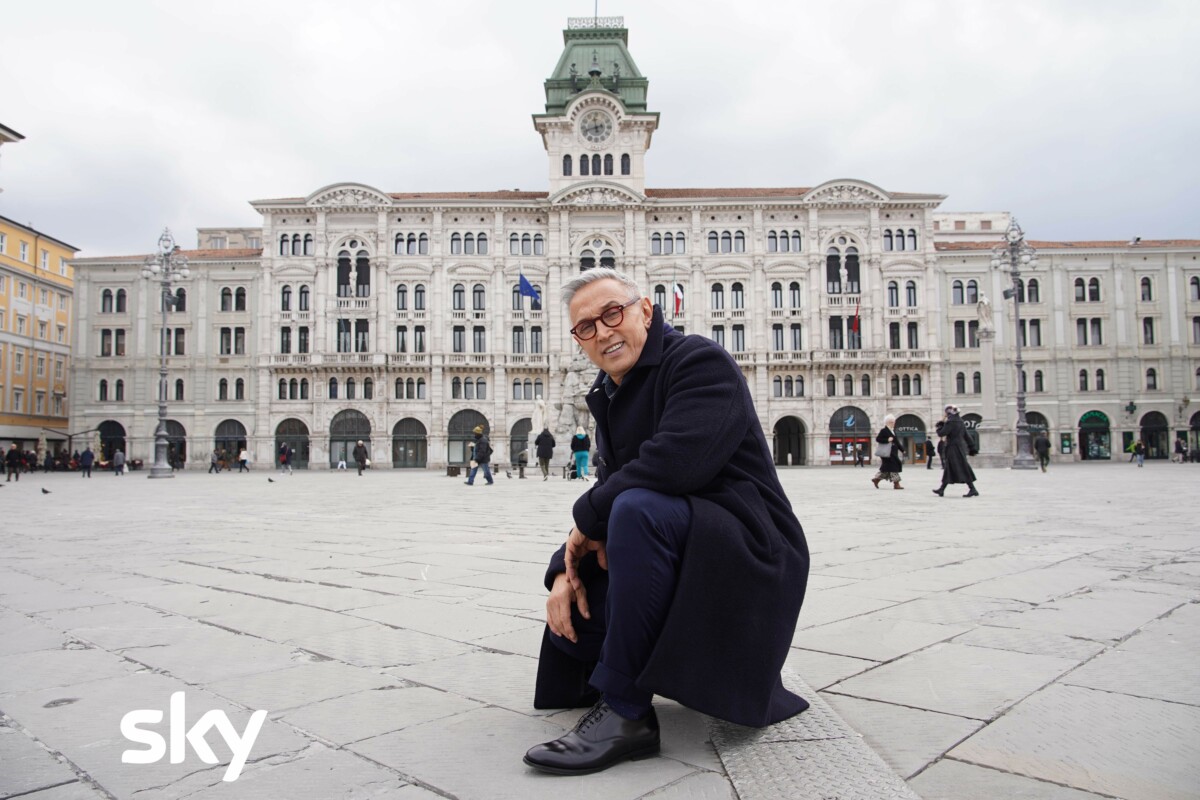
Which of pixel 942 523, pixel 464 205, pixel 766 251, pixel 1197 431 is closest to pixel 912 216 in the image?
pixel 766 251

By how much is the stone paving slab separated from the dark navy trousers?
3.08 ft

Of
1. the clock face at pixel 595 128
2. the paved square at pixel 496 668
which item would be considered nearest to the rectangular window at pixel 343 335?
the clock face at pixel 595 128

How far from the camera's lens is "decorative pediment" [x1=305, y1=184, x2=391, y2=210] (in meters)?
48.7

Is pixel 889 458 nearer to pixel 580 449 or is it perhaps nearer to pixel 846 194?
pixel 580 449

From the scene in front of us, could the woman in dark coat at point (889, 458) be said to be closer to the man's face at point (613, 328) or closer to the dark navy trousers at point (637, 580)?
the man's face at point (613, 328)

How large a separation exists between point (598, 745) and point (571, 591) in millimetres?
523

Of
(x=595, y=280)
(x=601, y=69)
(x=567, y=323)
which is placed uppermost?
(x=601, y=69)

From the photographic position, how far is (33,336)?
52094 mm

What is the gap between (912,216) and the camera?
163ft

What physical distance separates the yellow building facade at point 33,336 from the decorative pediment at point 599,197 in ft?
100

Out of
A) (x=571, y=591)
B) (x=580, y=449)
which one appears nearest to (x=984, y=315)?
(x=580, y=449)

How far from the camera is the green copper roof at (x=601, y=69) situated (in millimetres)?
51750

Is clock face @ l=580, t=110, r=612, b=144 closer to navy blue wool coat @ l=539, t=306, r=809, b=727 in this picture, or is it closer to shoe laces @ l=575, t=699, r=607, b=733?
navy blue wool coat @ l=539, t=306, r=809, b=727

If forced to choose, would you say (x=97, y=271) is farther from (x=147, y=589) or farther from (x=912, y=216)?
(x=147, y=589)
